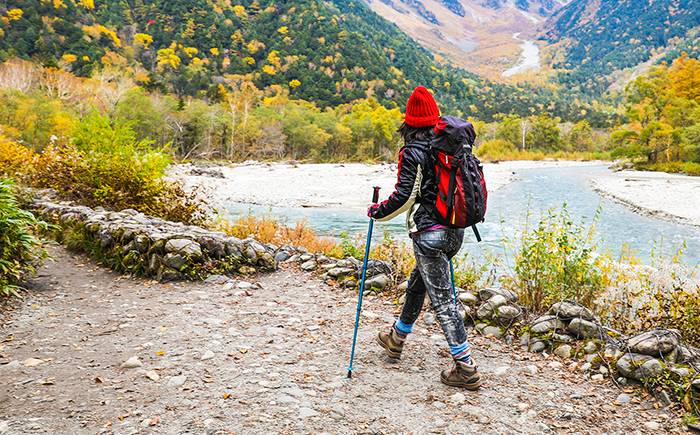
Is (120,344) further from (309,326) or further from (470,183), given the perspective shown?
(470,183)

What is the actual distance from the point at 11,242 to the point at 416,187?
475 cm

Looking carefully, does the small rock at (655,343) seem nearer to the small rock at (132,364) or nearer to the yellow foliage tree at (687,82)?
the small rock at (132,364)

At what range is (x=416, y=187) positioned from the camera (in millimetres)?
2863

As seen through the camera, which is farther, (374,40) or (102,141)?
(374,40)

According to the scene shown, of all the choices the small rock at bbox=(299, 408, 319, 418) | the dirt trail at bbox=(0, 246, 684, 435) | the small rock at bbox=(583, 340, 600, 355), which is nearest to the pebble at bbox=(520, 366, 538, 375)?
the dirt trail at bbox=(0, 246, 684, 435)

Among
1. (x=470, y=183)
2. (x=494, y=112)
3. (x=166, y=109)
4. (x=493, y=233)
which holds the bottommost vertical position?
(x=493, y=233)

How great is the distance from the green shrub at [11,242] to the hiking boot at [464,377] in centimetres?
473

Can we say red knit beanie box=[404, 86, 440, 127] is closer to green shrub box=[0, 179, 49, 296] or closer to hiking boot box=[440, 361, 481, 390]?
hiking boot box=[440, 361, 481, 390]

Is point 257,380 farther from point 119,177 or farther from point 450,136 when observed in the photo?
point 119,177

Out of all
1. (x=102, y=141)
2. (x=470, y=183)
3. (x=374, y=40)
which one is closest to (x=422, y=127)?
(x=470, y=183)

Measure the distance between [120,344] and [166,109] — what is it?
1896 inches

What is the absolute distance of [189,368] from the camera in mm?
3193

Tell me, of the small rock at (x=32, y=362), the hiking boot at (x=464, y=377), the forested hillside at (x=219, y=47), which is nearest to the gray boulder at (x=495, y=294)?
the hiking boot at (x=464, y=377)

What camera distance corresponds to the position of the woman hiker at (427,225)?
286 centimetres
